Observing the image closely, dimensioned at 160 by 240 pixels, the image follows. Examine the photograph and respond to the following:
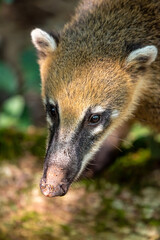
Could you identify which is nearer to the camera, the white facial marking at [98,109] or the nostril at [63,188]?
the nostril at [63,188]

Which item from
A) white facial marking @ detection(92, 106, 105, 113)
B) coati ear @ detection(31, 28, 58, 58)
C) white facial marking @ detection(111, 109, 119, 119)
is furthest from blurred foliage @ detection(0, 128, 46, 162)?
white facial marking @ detection(92, 106, 105, 113)

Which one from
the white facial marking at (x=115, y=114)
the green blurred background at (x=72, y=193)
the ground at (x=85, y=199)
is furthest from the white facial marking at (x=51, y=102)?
the green blurred background at (x=72, y=193)

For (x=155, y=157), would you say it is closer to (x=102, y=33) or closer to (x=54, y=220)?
(x=54, y=220)

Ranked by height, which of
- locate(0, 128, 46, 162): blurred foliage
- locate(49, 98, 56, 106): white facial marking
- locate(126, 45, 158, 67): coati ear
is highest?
locate(126, 45, 158, 67): coati ear

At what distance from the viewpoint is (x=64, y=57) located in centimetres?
418

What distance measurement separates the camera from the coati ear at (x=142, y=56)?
4090 mm

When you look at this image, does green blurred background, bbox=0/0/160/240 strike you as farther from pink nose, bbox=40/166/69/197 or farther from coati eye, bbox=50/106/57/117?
coati eye, bbox=50/106/57/117

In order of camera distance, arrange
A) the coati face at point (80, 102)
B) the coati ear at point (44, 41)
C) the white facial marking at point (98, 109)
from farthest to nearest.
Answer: the coati ear at point (44, 41) → the white facial marking at point (98, 109) → the coati face at point (80, 102)

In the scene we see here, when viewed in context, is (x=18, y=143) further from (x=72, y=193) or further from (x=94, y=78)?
(x=94, y=78)

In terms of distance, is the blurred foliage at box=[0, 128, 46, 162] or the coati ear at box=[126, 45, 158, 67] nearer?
the coati ear at box=[126, 45, 158, 67]

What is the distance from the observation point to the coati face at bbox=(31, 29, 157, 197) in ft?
12.6

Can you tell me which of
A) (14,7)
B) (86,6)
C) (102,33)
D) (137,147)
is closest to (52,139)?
(102,33)

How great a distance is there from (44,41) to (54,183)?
1477 mm

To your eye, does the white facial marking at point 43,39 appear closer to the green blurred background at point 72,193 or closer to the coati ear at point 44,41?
the coati ear at point 44,41
